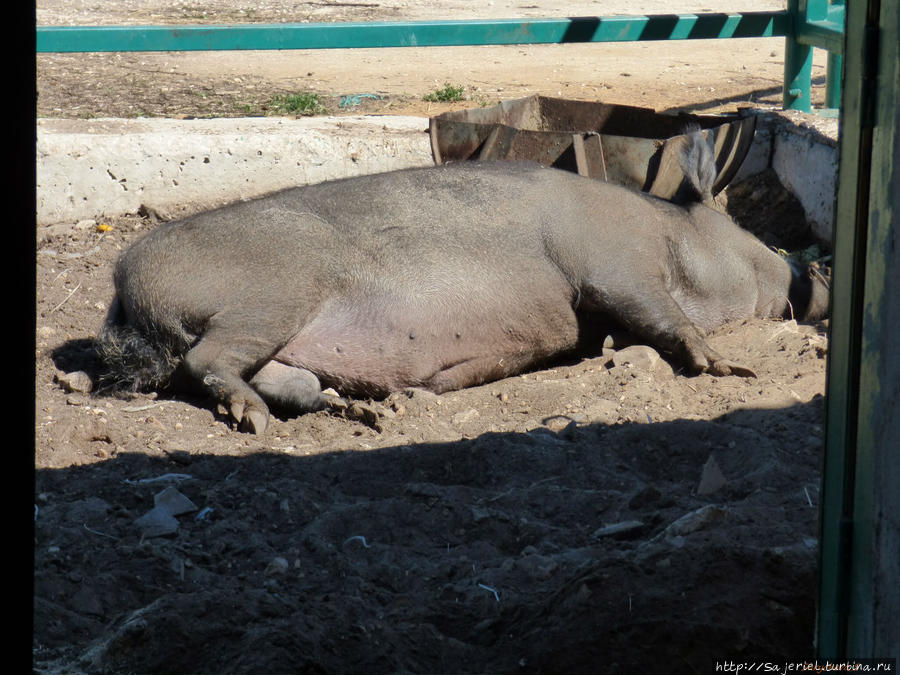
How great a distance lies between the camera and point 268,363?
198 inches

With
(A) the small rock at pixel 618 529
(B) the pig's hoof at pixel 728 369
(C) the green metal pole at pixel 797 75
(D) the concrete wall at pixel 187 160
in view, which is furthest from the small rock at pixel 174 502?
(C) the green metal pole at pixel 797 75

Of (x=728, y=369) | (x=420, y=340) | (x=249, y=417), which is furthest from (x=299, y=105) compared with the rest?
(x=728, y=369)

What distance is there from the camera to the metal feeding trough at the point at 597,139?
6.77 meters

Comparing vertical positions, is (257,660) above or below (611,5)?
below

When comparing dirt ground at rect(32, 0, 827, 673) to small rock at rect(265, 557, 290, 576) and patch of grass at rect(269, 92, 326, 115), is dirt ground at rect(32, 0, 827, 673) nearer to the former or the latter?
small rock at rect(265, 557, 290, 576)

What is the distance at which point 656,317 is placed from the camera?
212 inches

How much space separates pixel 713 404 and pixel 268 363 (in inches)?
79.6

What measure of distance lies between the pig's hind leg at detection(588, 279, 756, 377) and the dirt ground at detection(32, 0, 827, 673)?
0.44 feet

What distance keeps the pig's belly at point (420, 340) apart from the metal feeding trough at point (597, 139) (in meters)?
1.50

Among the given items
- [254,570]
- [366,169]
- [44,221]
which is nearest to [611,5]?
[366,169]

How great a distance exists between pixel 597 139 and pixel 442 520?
4003mm

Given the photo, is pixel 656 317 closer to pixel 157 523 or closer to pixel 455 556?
pixel 455 556

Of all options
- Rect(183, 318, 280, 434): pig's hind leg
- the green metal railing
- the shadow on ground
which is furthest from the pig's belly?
the green metal railing

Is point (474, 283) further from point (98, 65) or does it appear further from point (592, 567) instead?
point (98, 65)
